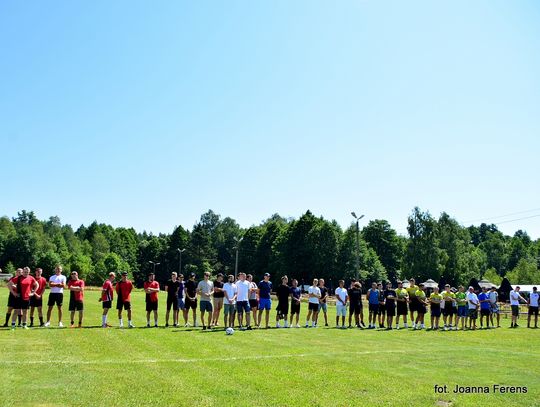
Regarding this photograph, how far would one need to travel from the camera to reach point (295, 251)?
91938mm

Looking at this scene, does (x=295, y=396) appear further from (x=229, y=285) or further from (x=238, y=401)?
(x=229, y=285)

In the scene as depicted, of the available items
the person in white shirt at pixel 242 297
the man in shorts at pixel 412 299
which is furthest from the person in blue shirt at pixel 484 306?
the person in white shirt at pixel 242 297

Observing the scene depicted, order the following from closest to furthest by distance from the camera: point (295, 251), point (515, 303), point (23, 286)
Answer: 1. point (23, 286)
2. point (515, 303)
3. point (295, 251)

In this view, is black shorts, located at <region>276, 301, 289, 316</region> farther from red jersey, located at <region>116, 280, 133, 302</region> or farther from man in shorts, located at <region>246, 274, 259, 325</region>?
red jersey, located at <region>116, 280, 133, 302</region>

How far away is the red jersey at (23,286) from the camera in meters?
18.3

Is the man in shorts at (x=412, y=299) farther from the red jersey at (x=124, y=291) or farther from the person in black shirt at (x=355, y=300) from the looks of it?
the red jersey at (x=124, y=291)

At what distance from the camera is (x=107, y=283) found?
756 inches

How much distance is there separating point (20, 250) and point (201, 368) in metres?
122

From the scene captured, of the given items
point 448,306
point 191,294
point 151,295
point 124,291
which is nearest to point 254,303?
point 191,294

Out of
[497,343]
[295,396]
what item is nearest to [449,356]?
[497,343]

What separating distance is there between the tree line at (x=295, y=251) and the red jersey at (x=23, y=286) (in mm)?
63411

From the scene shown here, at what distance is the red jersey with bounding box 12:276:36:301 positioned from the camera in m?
18.3

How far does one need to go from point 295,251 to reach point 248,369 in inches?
3192

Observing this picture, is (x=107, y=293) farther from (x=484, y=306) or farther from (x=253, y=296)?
(x=484, y=306)
